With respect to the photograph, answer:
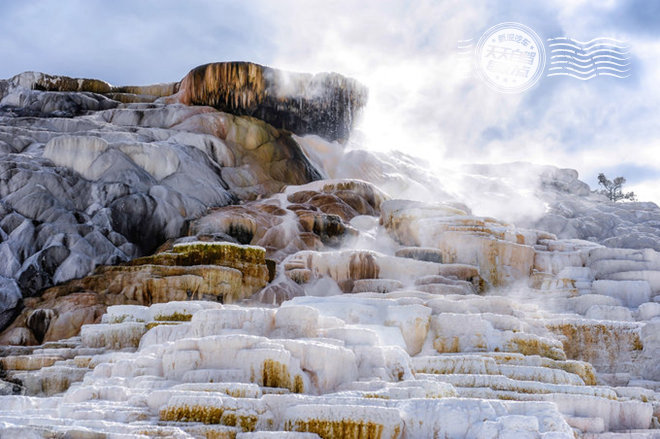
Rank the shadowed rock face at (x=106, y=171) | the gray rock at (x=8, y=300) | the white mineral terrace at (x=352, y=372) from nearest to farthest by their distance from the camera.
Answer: the white mineral terrace at (x=352, y=372) < the gray rock at (x=8, y=300) < the shadowed rock face at (x=106, y=171)

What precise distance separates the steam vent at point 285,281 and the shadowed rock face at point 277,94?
10 centimetres

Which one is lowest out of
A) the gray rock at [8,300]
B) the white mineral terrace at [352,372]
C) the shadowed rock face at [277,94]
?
the white mineral terrace at [352,372]

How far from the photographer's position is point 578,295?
19.0 meters

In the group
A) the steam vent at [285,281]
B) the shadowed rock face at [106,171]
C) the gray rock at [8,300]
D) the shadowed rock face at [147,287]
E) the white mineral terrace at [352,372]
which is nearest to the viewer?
the white mineral terrace at [352,372]

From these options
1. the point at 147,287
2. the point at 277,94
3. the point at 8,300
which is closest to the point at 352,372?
the point at 147,287

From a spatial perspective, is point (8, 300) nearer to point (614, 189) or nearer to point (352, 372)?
point (352, 372)

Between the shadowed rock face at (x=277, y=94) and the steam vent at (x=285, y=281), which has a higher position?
the shadowed rock face at (x=277, y=94)

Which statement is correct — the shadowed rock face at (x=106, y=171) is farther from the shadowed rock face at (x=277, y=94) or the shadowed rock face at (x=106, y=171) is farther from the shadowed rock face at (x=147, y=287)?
the shadowed rock face at (x=147, y=287)

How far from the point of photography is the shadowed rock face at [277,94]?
32656 millimetres

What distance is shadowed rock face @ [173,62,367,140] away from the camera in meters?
32.7

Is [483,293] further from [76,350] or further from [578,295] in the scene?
[76,350]

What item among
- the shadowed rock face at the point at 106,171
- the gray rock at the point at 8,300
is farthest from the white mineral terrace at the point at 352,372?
the shadowed rock face at the point at 106,171

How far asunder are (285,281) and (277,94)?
15.0m

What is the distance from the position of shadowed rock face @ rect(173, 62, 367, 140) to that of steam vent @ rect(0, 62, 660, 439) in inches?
4.0
